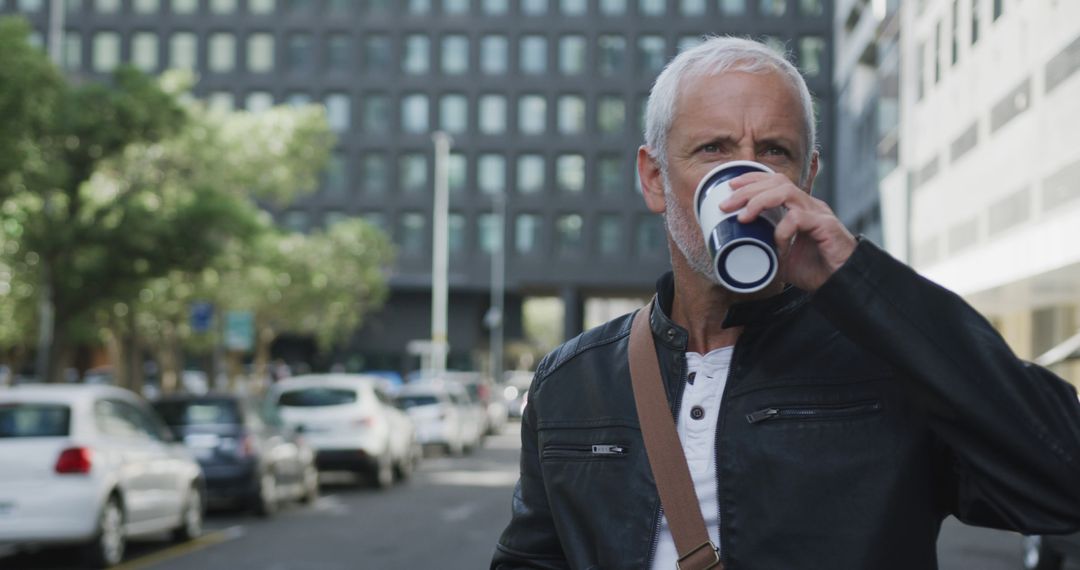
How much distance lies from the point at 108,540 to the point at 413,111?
5969 cm

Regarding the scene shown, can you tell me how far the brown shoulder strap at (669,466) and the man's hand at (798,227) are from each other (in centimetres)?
34

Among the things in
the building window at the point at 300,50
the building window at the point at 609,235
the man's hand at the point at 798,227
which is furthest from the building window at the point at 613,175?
the man's hand at the point at 798,227

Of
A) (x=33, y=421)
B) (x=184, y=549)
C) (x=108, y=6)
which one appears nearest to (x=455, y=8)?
(x=108, y=6)

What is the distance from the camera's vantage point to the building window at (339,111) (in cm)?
7088

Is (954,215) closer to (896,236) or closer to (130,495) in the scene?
(896,236)

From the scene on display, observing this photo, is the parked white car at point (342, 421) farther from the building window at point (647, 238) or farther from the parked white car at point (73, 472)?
the building window at point (647, 238)

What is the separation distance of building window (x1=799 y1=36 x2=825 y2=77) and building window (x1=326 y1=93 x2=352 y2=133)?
827 inches

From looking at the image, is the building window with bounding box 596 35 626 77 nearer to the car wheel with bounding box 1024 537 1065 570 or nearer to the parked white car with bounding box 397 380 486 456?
the parked white car with bounding box 397 380 486 456

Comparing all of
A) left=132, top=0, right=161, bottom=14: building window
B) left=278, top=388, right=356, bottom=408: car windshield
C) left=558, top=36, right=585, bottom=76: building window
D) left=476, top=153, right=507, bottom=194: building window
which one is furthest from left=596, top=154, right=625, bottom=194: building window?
left=278, top=388, right=356, bottom=408: car windshield

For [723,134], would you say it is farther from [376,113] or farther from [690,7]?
[376,113]

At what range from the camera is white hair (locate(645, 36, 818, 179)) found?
231cm

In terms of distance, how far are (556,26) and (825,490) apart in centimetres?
6904

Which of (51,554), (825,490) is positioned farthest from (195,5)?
(825,490)

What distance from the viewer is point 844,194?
59375 mm
